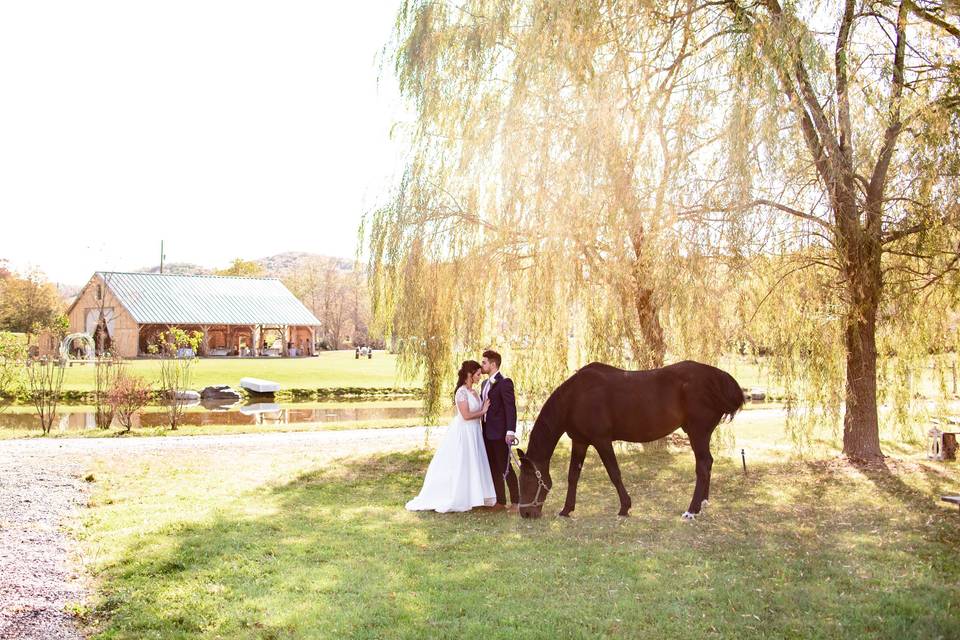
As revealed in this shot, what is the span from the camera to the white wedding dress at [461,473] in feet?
28.3

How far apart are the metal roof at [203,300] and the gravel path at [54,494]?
2778cm

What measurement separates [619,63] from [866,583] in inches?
275

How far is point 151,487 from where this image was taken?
1025cm

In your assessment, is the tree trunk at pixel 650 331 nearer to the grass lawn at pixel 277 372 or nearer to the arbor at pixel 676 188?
the arbor at pixel 676 188

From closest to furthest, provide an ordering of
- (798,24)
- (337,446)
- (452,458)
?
(452,458) < (798,24) < (337,446)

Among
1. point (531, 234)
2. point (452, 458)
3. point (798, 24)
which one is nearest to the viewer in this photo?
point (452, 458)

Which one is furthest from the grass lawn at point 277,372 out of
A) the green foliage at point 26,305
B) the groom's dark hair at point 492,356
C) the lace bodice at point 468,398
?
the groom's dark hair at point 492,356

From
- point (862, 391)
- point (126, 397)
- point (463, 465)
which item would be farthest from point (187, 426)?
point (862, 391)

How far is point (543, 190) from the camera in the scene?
10.3m

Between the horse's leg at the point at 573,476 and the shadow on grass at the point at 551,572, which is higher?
the horse's leg at the point at 573,476

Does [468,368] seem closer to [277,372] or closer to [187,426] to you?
[187,426]

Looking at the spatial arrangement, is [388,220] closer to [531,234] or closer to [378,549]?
[531,234]

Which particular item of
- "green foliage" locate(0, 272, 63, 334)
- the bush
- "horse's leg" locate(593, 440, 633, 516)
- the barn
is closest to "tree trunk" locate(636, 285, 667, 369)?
"horse's leg" locate(593, 440, 633, 516)

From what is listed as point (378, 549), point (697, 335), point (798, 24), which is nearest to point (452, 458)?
point (378, 549)
